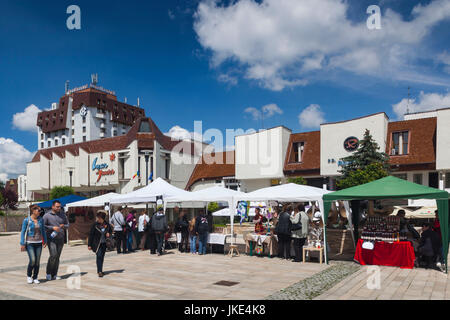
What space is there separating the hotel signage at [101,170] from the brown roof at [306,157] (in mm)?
25479

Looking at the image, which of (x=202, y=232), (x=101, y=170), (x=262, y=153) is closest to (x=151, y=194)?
(x=202, y=232)

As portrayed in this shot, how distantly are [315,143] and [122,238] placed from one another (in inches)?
963

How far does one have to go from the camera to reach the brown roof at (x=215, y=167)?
4500cm

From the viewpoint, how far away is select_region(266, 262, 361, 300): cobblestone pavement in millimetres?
8008

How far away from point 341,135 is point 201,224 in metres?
22.4

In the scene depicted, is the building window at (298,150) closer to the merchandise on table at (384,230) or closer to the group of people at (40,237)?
the merchandise on table at (384,230)

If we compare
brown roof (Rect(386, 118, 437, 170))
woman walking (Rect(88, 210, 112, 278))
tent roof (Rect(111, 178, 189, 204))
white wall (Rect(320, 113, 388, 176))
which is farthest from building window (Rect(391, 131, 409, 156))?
→ woman walking (Rect(88, 210, 112, 278))

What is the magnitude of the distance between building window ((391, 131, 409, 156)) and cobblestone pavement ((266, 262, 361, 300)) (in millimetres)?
22491

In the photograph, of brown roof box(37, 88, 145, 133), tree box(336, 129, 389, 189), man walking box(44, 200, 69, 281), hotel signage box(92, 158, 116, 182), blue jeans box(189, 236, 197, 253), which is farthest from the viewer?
brown roof box(37, 88, 145, 133)

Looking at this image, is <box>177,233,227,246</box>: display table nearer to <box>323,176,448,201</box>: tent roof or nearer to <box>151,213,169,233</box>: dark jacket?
<box>151,213,169,233</box>: dark jacket

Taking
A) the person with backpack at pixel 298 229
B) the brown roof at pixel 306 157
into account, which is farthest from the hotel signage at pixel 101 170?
the person with backpack at pixel 298 229

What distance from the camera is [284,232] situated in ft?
42.8

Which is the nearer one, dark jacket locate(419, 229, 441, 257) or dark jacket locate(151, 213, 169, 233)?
dark jacket locate(419, 229, 441, 257)
